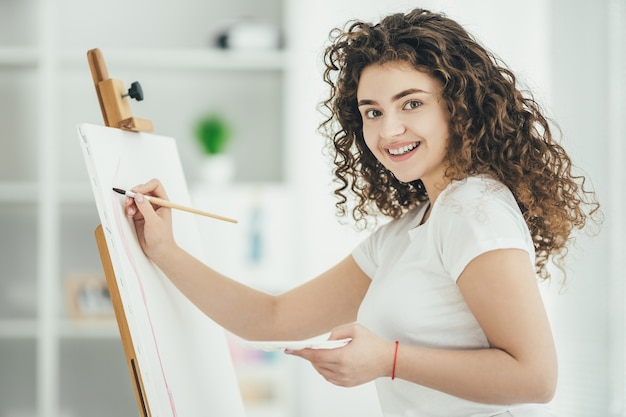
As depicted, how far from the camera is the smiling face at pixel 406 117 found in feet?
4.00

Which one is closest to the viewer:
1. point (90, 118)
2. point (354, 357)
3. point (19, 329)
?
point (354, 357)

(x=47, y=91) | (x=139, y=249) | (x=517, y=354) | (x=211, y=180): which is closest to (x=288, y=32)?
(x=211, y=180)

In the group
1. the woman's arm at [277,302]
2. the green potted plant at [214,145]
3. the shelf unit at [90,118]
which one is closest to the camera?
the woman's arm at [277,302]

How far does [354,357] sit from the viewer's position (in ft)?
3.50

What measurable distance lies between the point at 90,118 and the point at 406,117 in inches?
92.9

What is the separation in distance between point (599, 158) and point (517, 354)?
1896mm

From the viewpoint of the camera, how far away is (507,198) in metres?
1.17

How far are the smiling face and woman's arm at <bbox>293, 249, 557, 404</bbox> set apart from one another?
0.79ft

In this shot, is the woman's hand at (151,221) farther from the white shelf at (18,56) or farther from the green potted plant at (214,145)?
the white shelf at (18,56)

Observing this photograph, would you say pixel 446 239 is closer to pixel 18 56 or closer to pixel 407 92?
pixel 407 92

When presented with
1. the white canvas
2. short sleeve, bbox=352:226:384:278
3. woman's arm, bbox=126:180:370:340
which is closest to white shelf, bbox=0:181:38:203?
the white canvas

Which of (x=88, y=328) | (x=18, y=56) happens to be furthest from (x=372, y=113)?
(x=18, y=56)

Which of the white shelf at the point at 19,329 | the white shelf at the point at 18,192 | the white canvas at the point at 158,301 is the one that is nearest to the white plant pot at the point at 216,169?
the white shelf at the point at 18,192

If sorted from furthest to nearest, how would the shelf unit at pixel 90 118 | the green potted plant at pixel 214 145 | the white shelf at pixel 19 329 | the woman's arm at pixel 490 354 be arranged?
1. the shelf unit at pixel 90 118
2. the green potted plant at pixel 214 145
3. the white shelf at pixel 19 329
4. the woman's arm at pixel 490 354
